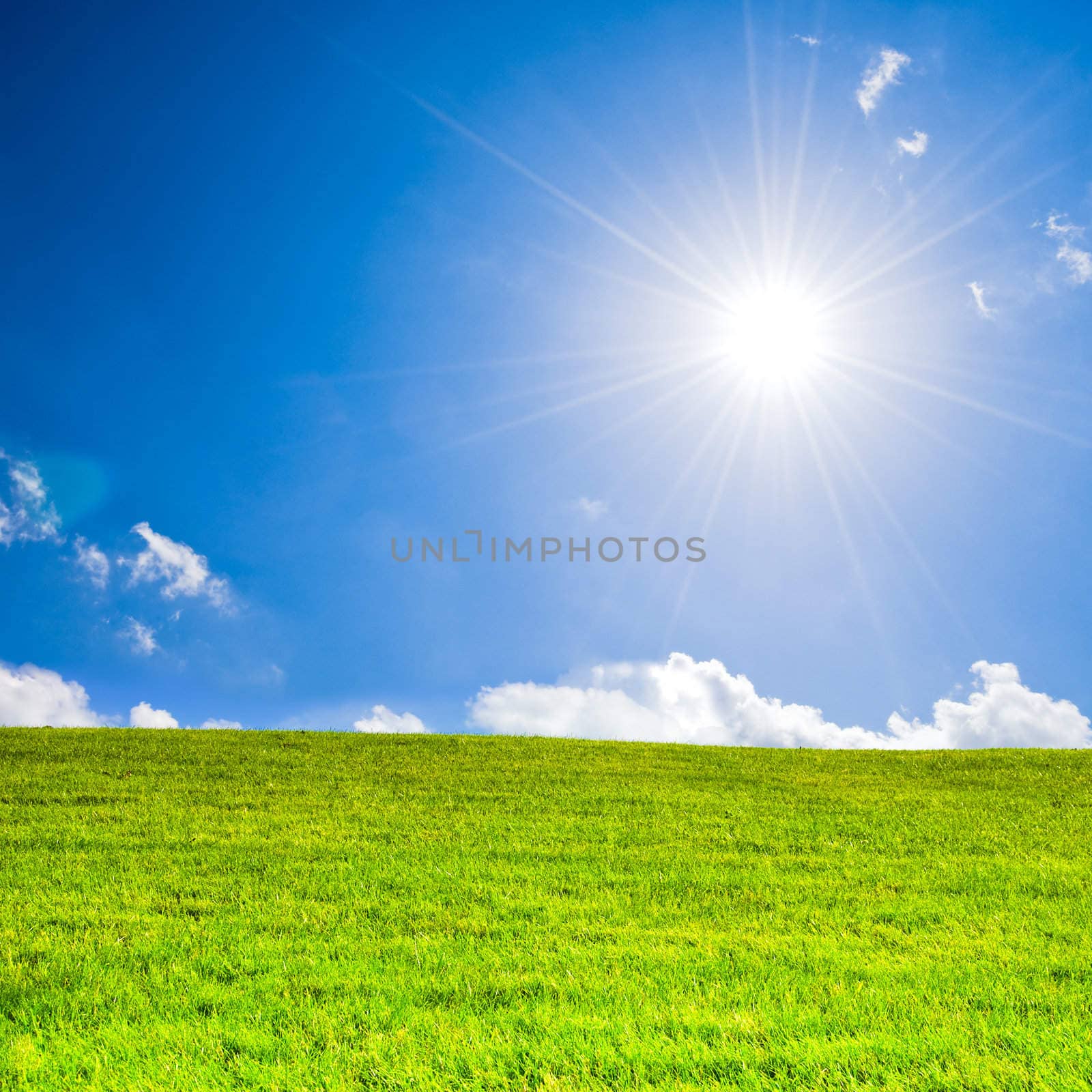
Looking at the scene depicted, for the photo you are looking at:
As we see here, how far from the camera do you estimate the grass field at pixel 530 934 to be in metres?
5.34

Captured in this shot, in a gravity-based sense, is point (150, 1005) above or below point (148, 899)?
below

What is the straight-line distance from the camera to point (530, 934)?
26.3 feet

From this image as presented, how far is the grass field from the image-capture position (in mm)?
5336

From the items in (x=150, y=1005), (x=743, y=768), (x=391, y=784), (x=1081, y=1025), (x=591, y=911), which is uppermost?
(x=743, y=768)

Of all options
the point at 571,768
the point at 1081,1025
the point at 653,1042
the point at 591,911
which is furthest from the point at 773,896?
the point at 571,768

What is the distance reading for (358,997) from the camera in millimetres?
6391

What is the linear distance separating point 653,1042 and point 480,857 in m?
5.89

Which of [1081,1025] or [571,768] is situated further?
[571,768]

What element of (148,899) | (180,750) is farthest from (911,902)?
(180,750)

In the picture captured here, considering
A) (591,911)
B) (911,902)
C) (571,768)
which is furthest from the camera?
(571,768)

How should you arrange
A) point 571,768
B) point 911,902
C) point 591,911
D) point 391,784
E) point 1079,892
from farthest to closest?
point 571,768, point 391,784, point 1079,892, point 911,902, point 591,911

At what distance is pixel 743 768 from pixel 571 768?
4.54 metres

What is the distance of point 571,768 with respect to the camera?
1817cm

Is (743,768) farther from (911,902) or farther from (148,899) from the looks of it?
(148,899)
